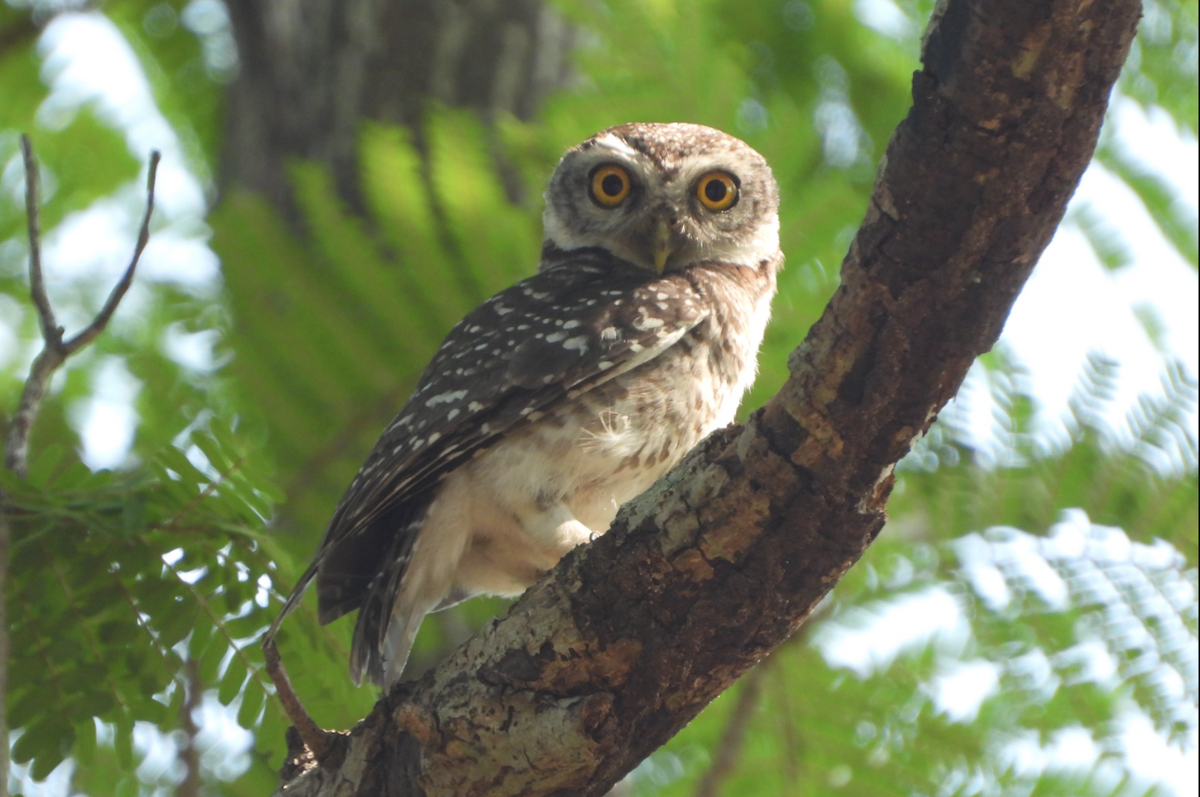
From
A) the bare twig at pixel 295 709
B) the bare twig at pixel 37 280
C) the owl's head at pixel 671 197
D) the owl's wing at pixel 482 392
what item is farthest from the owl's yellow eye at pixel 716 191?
the bare twig at pixel 295 709

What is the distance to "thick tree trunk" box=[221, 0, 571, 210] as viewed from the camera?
5.80 meters

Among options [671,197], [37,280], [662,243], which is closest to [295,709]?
[37,280]

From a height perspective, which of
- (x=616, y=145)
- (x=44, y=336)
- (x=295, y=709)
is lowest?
(x=295, y=709)

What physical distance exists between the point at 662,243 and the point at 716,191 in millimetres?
359

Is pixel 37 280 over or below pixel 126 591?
over

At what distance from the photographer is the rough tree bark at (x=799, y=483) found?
5.75ft

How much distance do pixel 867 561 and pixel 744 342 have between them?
1358 mm

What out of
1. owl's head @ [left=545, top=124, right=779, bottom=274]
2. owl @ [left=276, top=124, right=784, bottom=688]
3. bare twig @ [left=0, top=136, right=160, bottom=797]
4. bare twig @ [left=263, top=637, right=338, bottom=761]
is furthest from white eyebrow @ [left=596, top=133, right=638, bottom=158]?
bare twig @ [left=263, top=637, right=338, bottom=761]

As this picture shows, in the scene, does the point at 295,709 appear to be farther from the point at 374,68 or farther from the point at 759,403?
the point at 374,68

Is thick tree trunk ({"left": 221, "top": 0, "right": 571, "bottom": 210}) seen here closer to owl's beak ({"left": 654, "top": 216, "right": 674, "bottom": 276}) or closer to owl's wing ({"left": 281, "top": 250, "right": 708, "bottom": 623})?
owl's beak ({"left": 654, "top": 216, "right": 674, "bottom": 276})

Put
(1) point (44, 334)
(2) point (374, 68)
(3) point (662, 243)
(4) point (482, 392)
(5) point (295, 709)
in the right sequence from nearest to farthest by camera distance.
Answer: (5) point (295, 709) < (1) point (44, 334) < (4) point (482, 392) < (3) point (662, 243) < (2) point (374, 68)

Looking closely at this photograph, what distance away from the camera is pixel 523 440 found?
3.20 m

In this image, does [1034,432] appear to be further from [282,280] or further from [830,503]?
[282,280]

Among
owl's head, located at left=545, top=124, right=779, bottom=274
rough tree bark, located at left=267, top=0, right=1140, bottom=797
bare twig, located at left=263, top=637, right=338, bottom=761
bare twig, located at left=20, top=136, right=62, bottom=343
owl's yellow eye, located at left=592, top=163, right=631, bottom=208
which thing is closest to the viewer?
rough tree bark, located at left=267, top=0, right=1140, bottom=797
